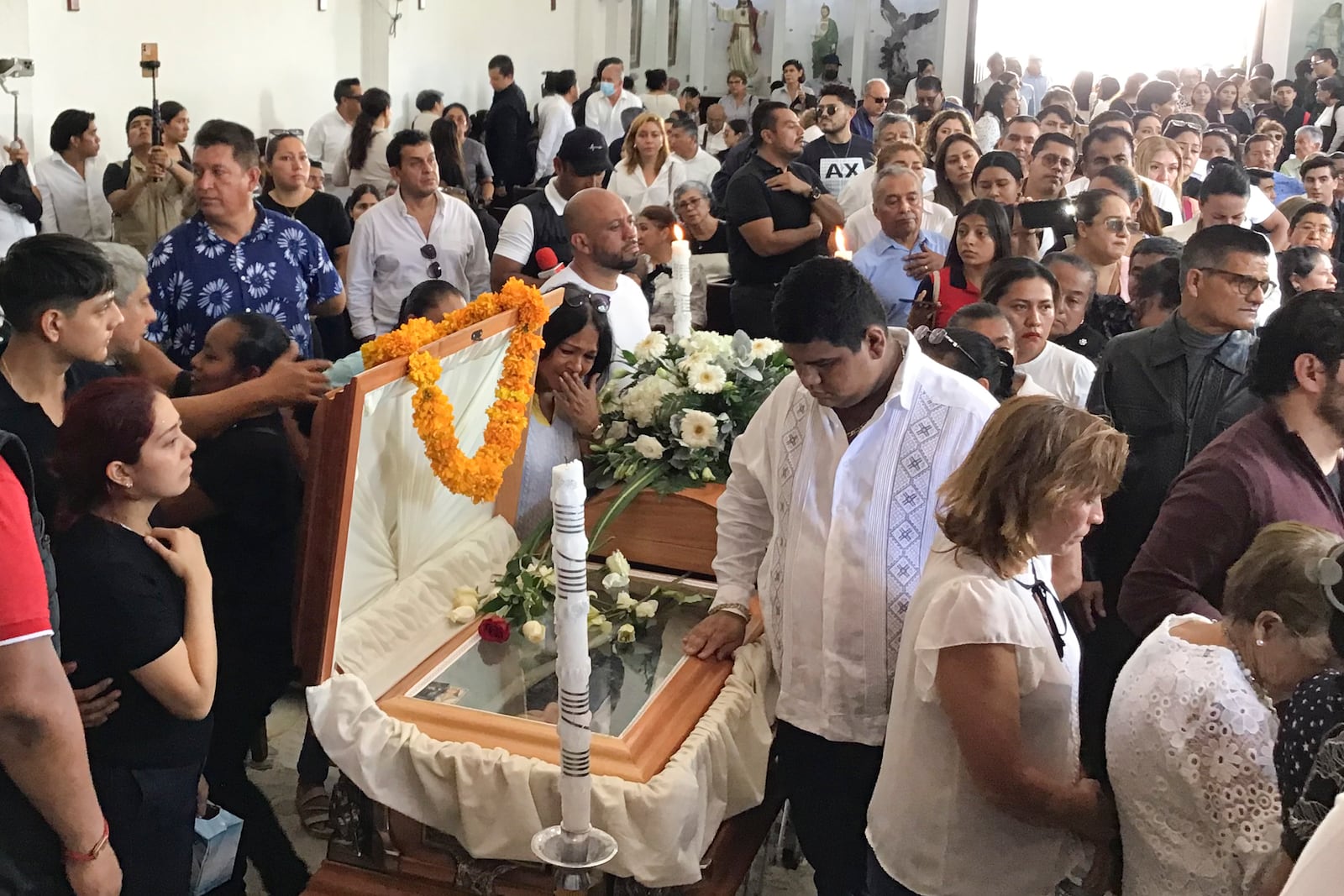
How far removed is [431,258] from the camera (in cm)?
522

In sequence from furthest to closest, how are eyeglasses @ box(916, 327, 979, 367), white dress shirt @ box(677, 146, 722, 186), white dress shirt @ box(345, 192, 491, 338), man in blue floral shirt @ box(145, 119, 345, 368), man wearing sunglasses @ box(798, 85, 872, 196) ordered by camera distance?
white dress shirt @ box(677, 146, 722, 186) < man wearing sunglasses @ box(798, 85, 872, 196) < white dress shirt @ box(345, 192, 491, 338) < man in blue floral shirt @ box(145, 119, 345, 368) < eyeglasses @ box(916, 327, 979, 367)

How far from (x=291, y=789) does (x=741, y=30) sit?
16305 millimetres

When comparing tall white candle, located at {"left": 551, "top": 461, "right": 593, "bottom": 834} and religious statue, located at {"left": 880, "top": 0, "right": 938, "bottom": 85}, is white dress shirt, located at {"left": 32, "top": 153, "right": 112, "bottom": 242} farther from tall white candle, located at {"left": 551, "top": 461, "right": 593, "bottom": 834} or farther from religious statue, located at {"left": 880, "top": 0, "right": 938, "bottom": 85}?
religious statue, located at {"left": 880, "top": 0, "right": 938, "bottom": 85}

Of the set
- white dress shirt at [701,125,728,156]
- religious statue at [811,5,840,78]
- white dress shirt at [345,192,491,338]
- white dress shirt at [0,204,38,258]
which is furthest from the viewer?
religious statue at [811,5,840,78]

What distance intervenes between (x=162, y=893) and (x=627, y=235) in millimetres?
2407

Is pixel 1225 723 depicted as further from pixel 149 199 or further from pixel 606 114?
pixel 606 114

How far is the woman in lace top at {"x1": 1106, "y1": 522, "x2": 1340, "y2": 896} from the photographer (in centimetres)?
180

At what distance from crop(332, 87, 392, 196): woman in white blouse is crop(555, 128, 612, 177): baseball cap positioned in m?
2.84

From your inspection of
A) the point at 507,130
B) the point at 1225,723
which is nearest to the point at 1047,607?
the point at 1225,723

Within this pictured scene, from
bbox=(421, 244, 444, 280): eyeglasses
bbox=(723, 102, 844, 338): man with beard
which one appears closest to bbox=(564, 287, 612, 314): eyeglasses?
bbox=(421, 244, 444, 280): eyeglasses

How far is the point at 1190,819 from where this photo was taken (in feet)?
6.15

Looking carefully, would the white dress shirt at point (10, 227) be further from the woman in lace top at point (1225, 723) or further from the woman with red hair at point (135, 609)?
the woman in lace top at point (1225, 723)

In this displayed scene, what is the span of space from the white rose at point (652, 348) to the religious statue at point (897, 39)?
15.7 meters

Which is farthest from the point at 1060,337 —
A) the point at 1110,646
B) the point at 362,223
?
the point at 362,223
